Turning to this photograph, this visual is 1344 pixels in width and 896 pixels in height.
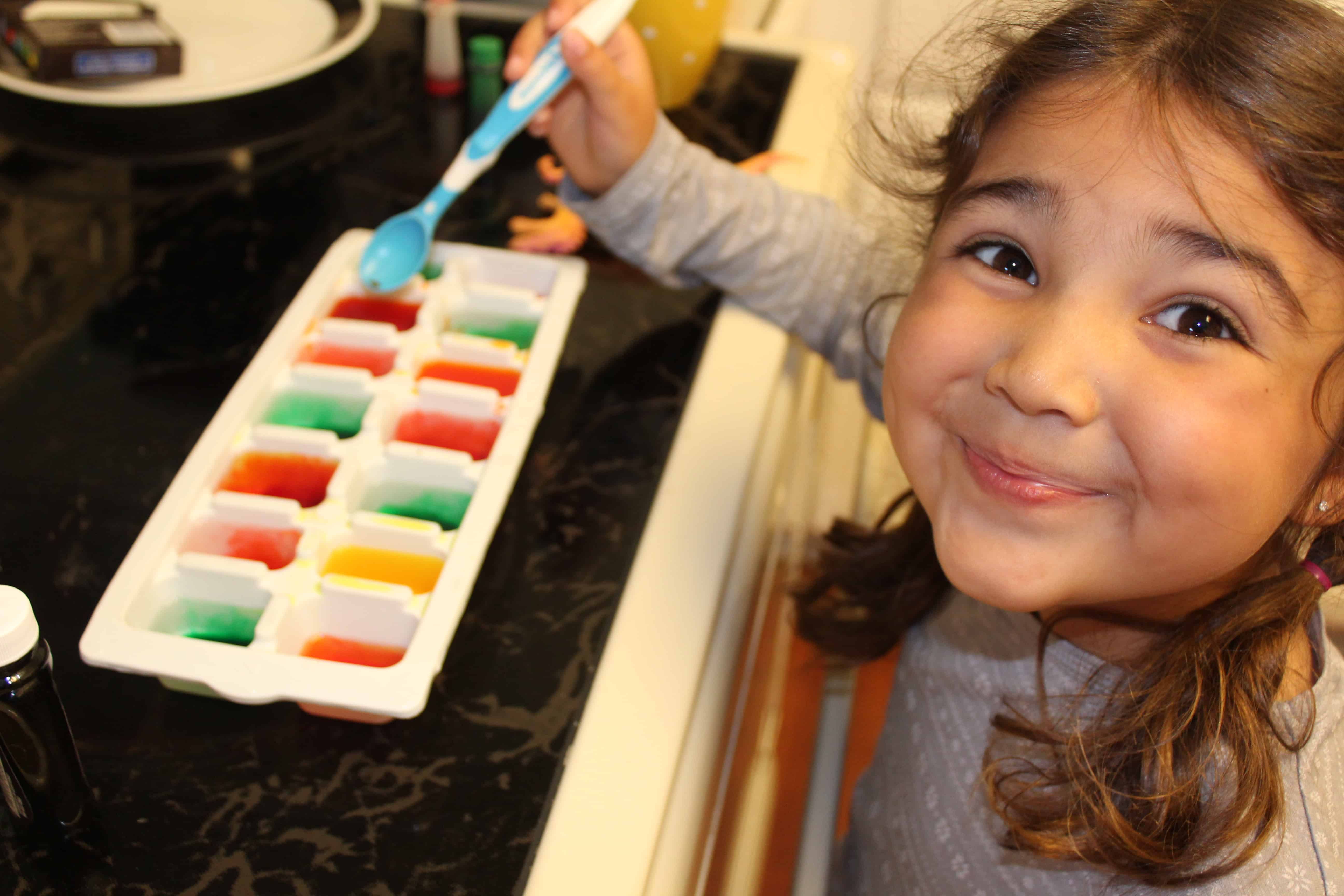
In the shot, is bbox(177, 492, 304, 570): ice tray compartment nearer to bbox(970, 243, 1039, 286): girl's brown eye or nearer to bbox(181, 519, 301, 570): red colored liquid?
bbox(181, 519, 301, 570): red colored liquid

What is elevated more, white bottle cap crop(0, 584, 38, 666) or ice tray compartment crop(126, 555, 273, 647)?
white bottle cap crop(0, 584, 38, 666)

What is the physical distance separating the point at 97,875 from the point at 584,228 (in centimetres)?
59

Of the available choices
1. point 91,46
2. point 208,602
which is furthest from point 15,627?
point 91,46

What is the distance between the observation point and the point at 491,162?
87 cm

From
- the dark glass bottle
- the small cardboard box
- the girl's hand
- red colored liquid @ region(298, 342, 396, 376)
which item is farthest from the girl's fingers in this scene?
the dark glass bottle

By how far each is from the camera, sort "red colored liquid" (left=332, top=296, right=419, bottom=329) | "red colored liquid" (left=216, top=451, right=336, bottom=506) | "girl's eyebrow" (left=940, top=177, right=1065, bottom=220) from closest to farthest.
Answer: "girl's eyebrow" (left=940, top=177, right=1065, bottom=220)
"red colored liquid" (left=216, top=451, right=336, bottom=506)
"red colored liquid" (left=332, top=296, right=419, bottom=329)

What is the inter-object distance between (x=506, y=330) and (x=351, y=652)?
0.28 meters

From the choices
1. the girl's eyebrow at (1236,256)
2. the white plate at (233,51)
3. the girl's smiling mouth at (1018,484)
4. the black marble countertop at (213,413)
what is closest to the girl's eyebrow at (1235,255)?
the girl's eyebrow at (1236,256)

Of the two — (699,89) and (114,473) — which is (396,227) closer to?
(114,473)

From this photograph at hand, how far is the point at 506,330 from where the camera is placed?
0.79 m

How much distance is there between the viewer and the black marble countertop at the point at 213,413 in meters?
0.52

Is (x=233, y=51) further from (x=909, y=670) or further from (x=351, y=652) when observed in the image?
(x=909, y=670)

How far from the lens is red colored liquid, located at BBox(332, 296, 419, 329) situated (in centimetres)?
78

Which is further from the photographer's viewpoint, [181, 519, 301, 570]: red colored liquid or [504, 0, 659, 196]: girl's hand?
[504, 0, 659, 196]: girl's hand
